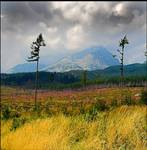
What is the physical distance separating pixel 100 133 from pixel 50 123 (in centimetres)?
204

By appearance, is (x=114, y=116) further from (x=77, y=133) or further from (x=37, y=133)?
(x=37, y=133)

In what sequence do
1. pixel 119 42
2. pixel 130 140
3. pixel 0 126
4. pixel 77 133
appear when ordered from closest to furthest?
pixel 130 140
pixel 77 133
pixel 0 126
pixel 119 42

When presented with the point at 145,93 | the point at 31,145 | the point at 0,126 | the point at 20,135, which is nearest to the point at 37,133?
the point at 20,135

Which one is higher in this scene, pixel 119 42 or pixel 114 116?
pixel 119 42

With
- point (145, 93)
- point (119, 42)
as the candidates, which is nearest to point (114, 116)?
point (145, 93)

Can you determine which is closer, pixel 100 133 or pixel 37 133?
pixel 100 133

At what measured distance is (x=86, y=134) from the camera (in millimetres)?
9797

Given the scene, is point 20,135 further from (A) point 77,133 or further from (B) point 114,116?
(B) point 114,116

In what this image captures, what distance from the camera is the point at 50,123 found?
10.8m

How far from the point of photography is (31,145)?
8.84 metres

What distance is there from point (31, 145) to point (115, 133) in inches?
79.4

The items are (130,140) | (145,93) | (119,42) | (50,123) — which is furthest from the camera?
(119,42)

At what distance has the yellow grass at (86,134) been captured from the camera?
27.3 ft

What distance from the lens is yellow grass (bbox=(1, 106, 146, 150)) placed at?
328 inches
